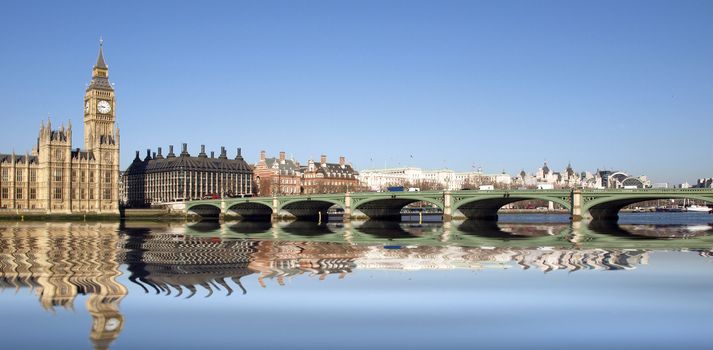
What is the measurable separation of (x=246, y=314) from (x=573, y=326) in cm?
897

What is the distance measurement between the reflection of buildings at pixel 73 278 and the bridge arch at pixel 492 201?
55.5 meters

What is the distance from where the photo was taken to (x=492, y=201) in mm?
102250

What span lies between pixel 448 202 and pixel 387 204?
655 inches

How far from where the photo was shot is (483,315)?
22.1 metres

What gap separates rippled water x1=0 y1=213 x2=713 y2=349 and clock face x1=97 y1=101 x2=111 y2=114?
115050mm

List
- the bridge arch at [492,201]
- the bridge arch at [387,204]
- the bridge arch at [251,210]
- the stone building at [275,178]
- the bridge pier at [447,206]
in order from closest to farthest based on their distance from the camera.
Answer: the bridge arch at [492,201] → the bridge pier at [447,206] → the bridge arch at [387,204] → the bridge arch at [251,210] → the stone building at [275,178]

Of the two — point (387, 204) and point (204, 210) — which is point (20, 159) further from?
point (387, 204)

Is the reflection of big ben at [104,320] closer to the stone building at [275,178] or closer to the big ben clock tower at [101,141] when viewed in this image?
the big ben clock tower at [101,141]

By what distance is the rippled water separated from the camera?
18750mm

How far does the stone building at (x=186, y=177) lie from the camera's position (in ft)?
573

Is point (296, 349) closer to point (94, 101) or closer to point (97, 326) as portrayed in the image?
point (97, 326)

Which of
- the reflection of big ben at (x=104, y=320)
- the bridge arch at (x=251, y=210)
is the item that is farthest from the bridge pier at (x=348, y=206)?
the reflection of big ben at (x=104, y=320)

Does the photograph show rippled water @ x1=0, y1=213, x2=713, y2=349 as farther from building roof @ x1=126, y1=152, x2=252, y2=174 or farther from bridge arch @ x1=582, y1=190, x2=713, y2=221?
building roof @ x1=126, y1=152, x2=252, y2=174

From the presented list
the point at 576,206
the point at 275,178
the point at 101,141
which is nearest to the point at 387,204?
the point at 576,206
